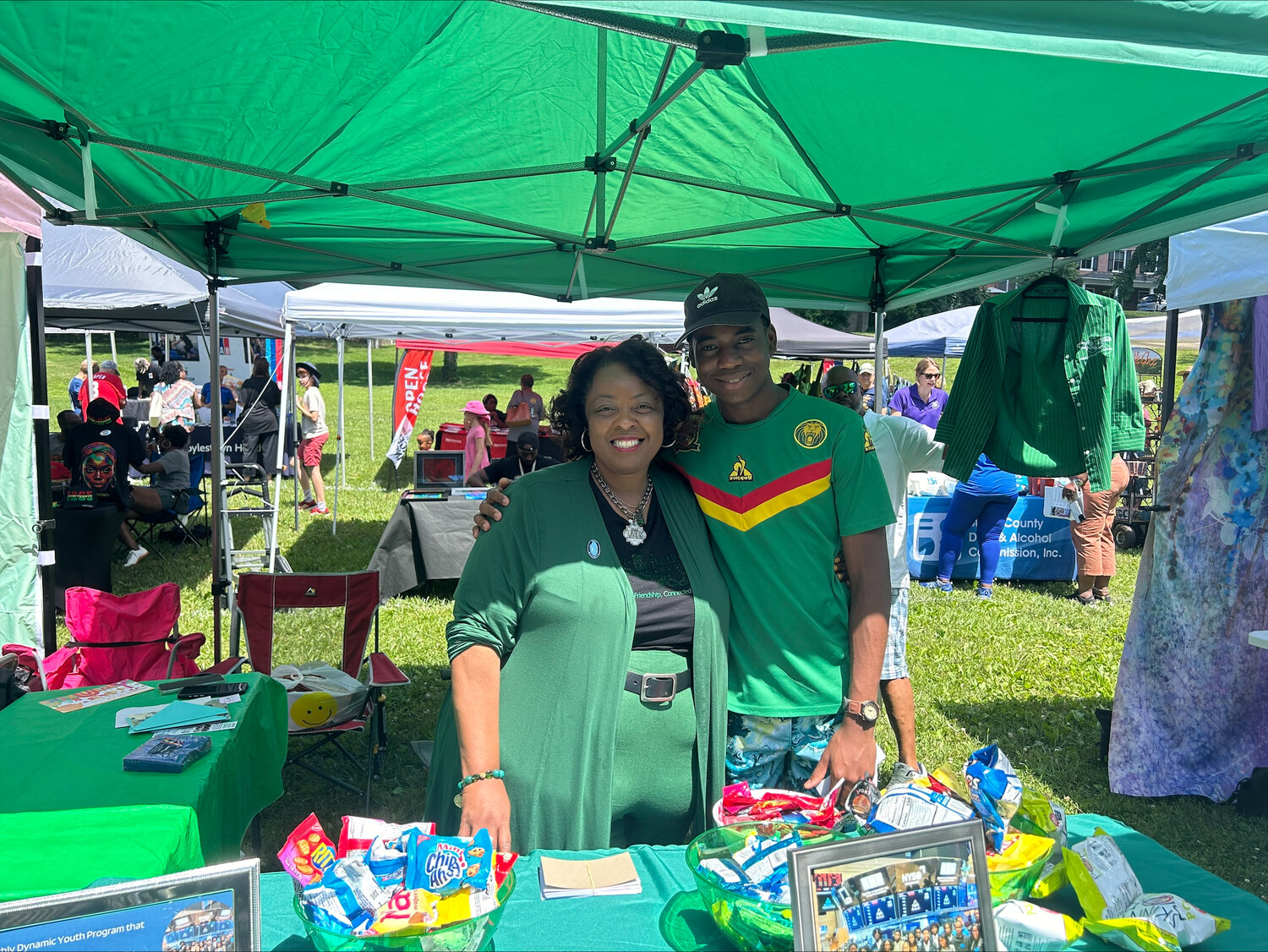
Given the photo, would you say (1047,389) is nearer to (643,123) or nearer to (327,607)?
(643,123)

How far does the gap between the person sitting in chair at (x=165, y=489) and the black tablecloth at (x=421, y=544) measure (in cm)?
300

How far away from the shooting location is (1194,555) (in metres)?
3.96

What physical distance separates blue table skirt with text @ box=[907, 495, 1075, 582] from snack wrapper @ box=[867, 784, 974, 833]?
6.82 metres

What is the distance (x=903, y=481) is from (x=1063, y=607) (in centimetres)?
460

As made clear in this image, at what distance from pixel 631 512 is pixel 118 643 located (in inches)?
131

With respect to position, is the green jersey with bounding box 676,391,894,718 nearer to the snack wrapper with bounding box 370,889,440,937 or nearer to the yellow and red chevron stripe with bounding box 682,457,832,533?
the yellow and red chevron stripe with bounding box 682,457,832,533

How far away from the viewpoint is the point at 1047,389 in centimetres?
315

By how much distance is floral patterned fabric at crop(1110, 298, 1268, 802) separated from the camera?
3.85 meters

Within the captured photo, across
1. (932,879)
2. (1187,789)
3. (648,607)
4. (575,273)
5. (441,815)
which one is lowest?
(1187,789)

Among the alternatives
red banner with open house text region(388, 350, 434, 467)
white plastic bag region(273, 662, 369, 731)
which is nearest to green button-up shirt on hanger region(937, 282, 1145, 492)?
white plastic bag region(273, 662, 369, 731)

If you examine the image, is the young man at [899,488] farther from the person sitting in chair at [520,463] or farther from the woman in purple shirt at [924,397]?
the woman in purple shirt at [924,397]

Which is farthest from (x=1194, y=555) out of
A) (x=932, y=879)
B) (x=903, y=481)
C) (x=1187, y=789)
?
(x=932, y=879)

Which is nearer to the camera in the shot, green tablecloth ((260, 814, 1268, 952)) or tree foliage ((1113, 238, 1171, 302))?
green tablecloth ((260, 814, 1268, 952))

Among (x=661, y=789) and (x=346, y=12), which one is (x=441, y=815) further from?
(x=346, y=12)
